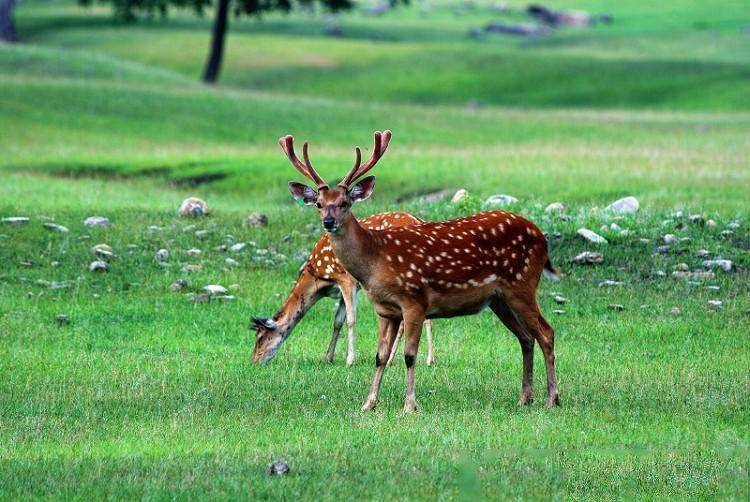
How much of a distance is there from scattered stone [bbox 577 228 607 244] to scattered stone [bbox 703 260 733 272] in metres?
1.36

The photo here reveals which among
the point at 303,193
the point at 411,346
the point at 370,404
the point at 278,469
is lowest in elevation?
the point at 370,404

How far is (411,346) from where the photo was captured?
11.1m

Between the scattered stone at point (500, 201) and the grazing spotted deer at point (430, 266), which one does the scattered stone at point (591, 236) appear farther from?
the grazing spotted deer at point (430, 266)

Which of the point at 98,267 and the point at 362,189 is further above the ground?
the point at 362,189

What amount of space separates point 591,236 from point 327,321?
3951 mm

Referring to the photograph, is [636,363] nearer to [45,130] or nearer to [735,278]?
[735,278]

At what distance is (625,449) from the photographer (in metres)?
9.38

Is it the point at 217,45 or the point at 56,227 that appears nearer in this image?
the point at 56,227

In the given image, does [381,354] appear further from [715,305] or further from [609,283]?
[609,283]

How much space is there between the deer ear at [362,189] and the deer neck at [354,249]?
0.52ft

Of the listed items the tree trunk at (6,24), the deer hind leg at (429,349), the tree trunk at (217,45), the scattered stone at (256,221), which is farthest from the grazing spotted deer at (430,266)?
the tree trunk at (6,24)

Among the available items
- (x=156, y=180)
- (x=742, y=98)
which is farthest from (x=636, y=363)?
(x=742, y=98)

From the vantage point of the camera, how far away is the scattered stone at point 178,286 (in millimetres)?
16422

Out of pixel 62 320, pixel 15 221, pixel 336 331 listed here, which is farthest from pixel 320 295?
pixel 15 221
